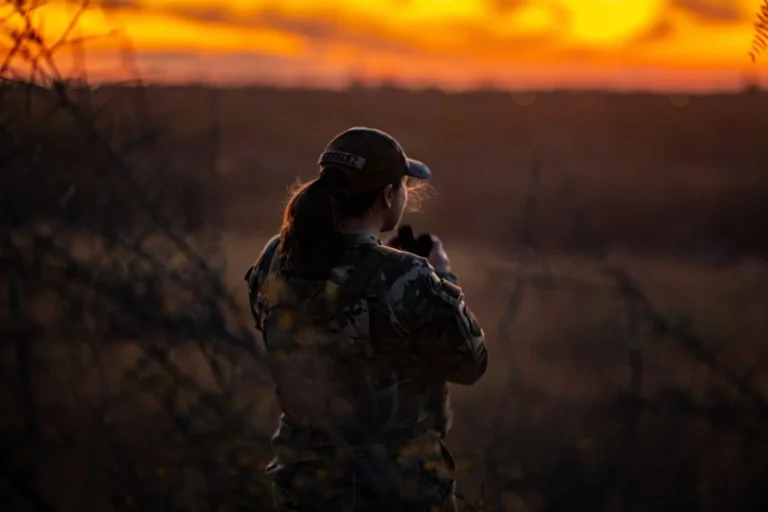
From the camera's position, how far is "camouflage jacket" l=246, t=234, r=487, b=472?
242cm

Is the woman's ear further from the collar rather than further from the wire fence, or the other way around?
the wire fence

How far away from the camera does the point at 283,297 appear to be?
2.55 metres

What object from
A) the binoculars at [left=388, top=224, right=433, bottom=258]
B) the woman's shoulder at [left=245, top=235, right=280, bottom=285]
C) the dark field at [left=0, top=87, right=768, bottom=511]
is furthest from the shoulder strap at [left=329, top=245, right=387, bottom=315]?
the dark field at [left=0, top=87, right=768, bottom=511]

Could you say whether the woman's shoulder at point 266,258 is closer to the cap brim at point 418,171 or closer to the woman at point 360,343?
the woman at point 360,343

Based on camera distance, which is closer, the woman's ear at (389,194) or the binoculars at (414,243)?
the woman's ear at (389,194)

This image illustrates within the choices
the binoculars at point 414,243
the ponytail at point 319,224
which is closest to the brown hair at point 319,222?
the ponytail at point 319,224

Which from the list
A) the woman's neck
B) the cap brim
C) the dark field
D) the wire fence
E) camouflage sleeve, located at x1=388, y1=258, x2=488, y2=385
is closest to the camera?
camouflage sleeve, located at x1=388, y1=258, x2=488, y2=385

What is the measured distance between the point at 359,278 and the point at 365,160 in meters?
0.28

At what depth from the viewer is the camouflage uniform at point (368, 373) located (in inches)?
95.3

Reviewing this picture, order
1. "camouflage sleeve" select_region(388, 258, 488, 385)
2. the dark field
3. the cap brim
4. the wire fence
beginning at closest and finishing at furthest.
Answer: "camouflage sleeve" select_region(388, 258, 488, 385) → the cap brim → the wire fence → the dark field

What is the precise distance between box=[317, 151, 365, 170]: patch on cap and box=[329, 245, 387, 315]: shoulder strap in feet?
0.66

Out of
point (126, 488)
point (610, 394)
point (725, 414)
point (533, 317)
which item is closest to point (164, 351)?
point (126, 488)

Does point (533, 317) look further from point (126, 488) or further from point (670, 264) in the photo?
point (126, 488)

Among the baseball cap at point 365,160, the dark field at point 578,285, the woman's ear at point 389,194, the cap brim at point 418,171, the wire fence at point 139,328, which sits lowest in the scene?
the dark field at point 578,285
